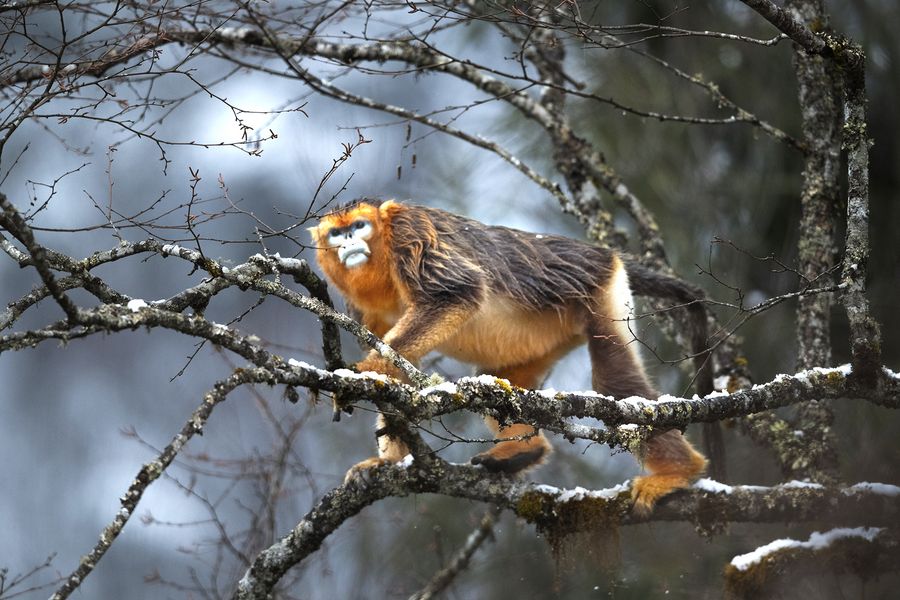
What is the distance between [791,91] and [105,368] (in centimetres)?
1277

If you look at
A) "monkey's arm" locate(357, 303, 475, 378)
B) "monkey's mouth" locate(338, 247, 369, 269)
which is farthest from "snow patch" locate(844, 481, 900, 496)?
"monkey's mouth" locate(338, 247, 369, 269)

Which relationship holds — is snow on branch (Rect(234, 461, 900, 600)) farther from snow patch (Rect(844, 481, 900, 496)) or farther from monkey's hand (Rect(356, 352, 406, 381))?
monkey's hand (Rect(356, 352, 406, 381))

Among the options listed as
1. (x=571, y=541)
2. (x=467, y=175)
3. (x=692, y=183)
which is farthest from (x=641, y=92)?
(x=571, y=541)

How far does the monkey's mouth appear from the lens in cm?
466

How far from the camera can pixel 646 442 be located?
4320mm

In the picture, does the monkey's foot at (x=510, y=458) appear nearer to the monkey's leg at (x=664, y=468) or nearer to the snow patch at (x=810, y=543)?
the monkey's leg at (x=664, y=468)

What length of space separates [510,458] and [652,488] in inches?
23.6

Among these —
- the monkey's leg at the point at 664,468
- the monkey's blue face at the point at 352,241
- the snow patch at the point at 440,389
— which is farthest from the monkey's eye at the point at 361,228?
the snow patch at the point at 440,389

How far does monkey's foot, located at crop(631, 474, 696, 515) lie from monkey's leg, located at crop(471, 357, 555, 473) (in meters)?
0.46

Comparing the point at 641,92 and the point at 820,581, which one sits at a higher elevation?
the point at 641,92

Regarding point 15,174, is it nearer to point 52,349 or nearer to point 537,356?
point 52,349

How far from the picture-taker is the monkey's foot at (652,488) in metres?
4.20

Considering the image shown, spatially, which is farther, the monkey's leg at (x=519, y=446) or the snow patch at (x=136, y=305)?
the monkey's leg at (x=519, y=446)

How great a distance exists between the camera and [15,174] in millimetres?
17828
